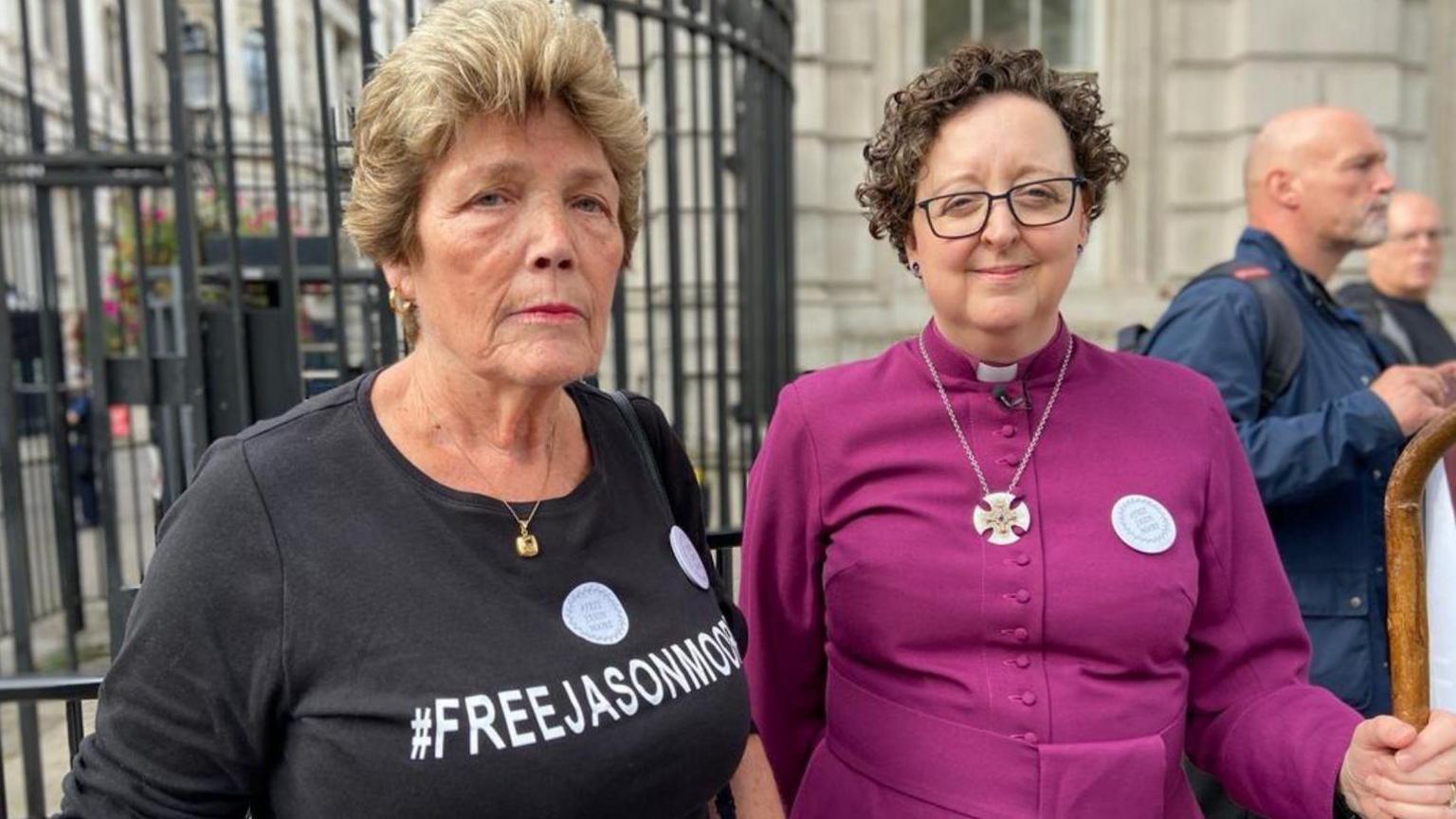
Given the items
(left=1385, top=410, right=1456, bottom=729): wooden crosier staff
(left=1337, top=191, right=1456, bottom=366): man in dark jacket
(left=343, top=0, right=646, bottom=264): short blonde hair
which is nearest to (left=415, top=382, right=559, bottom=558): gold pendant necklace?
(left=343, top=0, right=646, bottom=264): short blonde hair

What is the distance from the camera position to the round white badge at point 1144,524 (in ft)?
5.22

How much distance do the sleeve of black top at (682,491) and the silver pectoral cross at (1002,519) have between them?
39cm

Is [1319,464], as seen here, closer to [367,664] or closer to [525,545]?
[525,545]

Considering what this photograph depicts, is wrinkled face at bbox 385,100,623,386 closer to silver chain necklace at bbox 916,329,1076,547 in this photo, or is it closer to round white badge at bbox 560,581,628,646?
round white badge at bbox 560,581,628,646

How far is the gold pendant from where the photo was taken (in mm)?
1368

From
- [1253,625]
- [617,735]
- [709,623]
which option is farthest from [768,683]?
[1253,625]

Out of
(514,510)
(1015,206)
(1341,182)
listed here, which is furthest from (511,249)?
(1341,182)

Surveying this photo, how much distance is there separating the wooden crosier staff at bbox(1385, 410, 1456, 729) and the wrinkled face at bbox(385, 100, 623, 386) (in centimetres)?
108

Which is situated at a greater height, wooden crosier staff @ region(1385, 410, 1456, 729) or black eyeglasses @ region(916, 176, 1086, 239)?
black eyeglasses @ region(916, 176, 1086, 239)

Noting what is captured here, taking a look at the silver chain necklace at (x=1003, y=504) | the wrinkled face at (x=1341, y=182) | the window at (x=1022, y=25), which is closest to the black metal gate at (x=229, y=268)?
the silver chain necklace at (x=1003, y=504)

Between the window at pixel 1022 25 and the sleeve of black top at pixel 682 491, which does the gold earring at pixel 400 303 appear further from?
the window at pixel 1022 25

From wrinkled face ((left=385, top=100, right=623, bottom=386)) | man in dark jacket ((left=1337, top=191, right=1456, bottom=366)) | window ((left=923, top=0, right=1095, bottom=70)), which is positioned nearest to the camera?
wrinkled face ((left=385, top=100, right=623, bottom=386))

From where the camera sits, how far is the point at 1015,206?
1599 mm

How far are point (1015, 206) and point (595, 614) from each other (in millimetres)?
826
